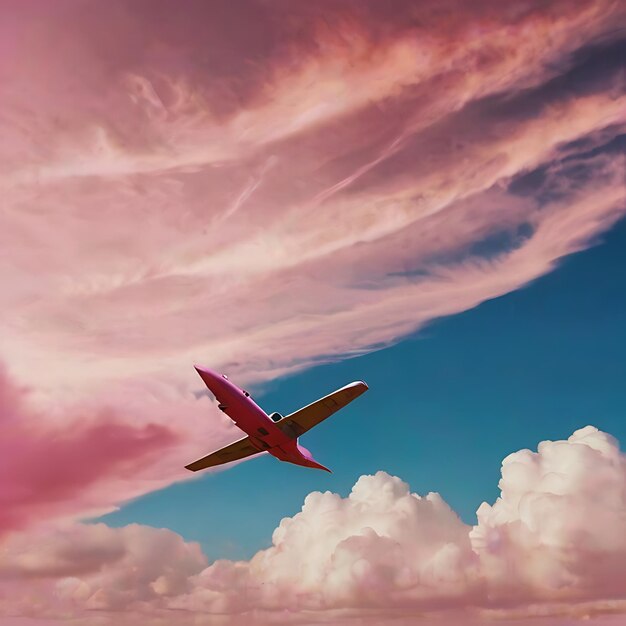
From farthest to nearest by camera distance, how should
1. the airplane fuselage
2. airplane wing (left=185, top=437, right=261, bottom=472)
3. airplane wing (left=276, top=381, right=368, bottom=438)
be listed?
airplane wing (left=185, top=437, right=261, bottom=472)
airplane wing (left=276, top=381, right=368, bottom=438)
the airplane fuselage

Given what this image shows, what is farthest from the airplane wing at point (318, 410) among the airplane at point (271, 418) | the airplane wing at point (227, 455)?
the airplane wing at point (227, 455)

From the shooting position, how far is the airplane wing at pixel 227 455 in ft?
271

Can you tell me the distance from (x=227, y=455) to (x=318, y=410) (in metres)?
16.0

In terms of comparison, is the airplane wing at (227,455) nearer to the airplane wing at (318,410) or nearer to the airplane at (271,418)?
the airplane at (271,418)

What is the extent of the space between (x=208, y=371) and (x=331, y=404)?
1440 cm

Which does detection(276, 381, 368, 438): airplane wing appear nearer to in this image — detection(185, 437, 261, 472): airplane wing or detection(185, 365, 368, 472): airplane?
detection(185, 365, 368, 472): airplane

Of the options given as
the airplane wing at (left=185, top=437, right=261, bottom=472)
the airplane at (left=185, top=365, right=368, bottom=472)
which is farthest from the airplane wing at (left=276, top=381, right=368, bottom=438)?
the airplane wing at (left=185, top=437, right=261, bottom=472)

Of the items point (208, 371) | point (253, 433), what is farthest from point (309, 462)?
point (208, 371)

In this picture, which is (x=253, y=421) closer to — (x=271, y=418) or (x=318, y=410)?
(x=271, y=418)

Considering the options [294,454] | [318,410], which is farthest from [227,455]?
[318,410]

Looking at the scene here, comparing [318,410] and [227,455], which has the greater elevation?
[318,410]

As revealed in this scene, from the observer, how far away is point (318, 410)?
75.8 metres

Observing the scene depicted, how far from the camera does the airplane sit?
71688 millimetres

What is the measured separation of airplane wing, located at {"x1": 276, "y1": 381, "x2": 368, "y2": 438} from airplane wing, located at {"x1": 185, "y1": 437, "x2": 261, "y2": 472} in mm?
6914
